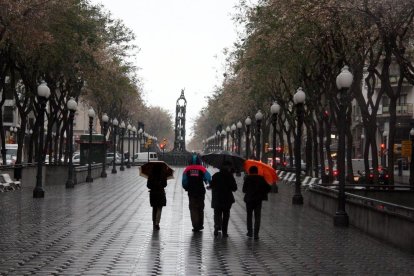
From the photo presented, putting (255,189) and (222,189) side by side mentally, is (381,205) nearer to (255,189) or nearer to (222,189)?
(255,189)

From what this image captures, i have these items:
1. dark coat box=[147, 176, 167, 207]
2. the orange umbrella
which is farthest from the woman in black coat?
the orange umbrella

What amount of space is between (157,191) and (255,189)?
2.65 m

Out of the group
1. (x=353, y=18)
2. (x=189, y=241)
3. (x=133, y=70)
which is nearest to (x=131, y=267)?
(x=189, y=241)

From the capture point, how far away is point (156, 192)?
17625mm

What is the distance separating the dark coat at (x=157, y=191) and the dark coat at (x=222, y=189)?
1.63 meters

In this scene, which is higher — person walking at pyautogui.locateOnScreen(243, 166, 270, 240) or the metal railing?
person walking at pyautogui.locateOnScreen(243, 166, 270, 240)

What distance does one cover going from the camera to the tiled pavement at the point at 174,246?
38.7 feet

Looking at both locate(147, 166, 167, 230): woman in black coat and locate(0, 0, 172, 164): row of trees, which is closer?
locate(147, 166, 167, 230): woman in black coat

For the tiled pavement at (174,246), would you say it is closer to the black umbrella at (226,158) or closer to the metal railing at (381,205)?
the metal railing at (381,205)

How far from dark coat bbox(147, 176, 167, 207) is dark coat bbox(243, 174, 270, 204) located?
2.36 meters

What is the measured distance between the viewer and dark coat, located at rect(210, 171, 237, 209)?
16.3m

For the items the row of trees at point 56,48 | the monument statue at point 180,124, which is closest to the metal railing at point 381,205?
the row of trees at point 56,48

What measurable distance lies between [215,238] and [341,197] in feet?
15.6

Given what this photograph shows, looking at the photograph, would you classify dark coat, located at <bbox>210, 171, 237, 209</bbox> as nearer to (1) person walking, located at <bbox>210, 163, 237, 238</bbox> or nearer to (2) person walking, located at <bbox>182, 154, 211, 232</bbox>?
(1) person walking, located at <bbox>210, 163, 237, 238</bbox>
